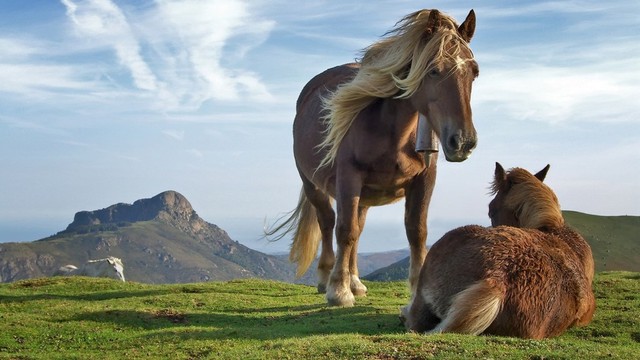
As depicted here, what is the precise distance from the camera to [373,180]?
42.8 ft

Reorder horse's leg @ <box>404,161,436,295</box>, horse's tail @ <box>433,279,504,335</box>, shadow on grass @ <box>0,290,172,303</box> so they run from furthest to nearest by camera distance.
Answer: shadow on grass @ <box>0,290,172,303</box> < horse's leg @ <box>404,161,436,295</box> < horse's tail @ <box>433,279,504,335</box>

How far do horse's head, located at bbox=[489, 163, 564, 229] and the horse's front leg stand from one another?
2429 mm

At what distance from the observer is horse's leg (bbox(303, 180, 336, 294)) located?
16.4 metres

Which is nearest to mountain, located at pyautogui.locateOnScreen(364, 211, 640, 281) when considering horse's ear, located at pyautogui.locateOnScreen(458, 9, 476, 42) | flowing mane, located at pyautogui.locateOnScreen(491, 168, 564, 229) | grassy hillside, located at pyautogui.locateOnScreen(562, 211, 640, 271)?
grassy hillside, located at pyautogui.locateOnScreen(562, 211, 640, 271)

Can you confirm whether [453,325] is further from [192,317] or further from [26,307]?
[26,307]

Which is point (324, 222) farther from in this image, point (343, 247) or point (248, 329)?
point (248, 329)

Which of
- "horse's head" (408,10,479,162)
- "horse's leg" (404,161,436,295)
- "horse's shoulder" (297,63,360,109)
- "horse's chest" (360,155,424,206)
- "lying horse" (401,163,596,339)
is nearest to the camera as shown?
"lying horse" (401,163,596,339)

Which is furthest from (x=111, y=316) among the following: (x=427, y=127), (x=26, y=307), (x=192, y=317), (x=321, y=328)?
(x=427, y=127)

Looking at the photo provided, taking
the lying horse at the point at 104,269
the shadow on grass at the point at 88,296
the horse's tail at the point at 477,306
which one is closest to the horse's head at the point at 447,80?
the horse's tail at the point at 477,306

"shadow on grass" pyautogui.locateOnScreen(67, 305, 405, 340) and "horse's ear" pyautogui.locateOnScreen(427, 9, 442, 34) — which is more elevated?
"horse's ear" pyautogui.locateOnScreen(427, 9, 442, 34)

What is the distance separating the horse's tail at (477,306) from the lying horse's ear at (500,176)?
3.53 m

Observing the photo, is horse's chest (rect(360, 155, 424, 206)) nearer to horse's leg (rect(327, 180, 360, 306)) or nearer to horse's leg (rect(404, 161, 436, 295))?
horse's leg (rect(404, 161, 436, 295))

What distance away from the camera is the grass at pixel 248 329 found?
8.41m

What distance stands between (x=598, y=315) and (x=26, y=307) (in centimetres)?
1155
